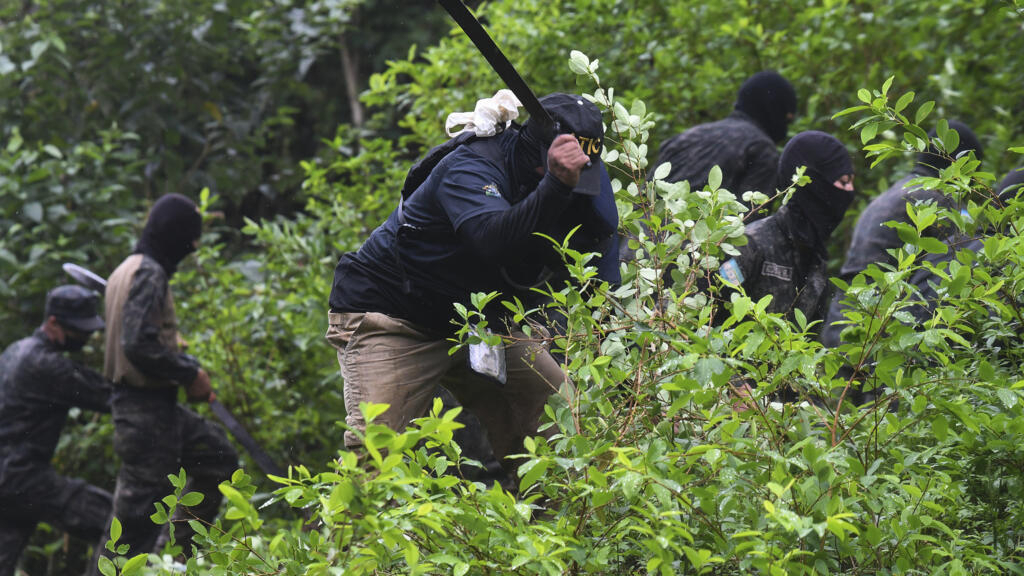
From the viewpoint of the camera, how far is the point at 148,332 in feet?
18.9

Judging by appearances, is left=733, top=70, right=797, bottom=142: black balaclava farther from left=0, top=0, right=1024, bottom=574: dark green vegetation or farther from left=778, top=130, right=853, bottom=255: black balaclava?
left=778, top=130, right=853, bottom=255: black balaclava

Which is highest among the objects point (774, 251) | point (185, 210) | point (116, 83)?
point (116, 83)

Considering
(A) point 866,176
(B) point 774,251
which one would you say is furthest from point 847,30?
(B) point 774,251

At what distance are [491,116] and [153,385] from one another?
3166 mm

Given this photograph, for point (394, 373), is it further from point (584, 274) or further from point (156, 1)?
point (156, 1)

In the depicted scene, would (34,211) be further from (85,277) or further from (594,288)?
(594,288)

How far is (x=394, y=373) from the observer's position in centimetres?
367

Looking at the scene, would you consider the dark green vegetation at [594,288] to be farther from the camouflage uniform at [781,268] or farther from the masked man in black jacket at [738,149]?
the masked man in black jacket at [738,149]

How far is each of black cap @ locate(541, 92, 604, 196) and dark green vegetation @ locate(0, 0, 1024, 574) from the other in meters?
0.07

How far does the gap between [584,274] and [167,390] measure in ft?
13.2

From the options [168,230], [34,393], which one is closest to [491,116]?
[168,230]

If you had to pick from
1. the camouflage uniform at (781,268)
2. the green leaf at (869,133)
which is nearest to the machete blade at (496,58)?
the green leaf at (869,133)

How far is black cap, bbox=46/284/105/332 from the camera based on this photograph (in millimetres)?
6297

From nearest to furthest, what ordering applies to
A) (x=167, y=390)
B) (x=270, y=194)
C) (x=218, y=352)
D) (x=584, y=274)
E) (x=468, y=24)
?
(x=584, y=274)
(x=468, y=24)
(x=167, y=390)
(x=218, y=352)
(x=270, y=194)
